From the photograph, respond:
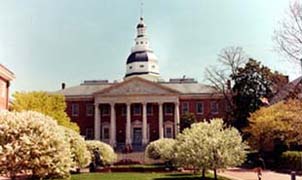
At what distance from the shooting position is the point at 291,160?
3578 centimetres

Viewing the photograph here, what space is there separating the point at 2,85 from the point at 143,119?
30266mm

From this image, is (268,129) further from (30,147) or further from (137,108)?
(137,108)

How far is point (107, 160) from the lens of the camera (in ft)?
136

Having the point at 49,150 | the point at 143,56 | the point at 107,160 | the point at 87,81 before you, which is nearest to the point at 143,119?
the point at 87,81

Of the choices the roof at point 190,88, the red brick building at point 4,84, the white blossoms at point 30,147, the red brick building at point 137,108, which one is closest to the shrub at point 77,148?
the white blossoms at point 30,147

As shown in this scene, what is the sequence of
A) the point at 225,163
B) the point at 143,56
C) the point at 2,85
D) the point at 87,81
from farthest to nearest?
the point at 143,56 < the point at 87,81 < the point at 2,85 < the point at 225,163

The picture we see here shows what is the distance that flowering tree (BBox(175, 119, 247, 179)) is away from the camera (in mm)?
23734

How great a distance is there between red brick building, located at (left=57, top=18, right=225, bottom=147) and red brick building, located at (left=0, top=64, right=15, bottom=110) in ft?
88.4

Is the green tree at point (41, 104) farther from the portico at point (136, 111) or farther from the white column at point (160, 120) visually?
the white column at point (160, 120)

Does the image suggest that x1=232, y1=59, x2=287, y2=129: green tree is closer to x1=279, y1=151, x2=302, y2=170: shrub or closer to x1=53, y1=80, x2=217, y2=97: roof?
x1=279, y1=151, x2=302, y2=170: shrub

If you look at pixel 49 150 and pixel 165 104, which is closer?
pixel 49 150

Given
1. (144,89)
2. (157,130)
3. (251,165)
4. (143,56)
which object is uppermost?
(143,56)

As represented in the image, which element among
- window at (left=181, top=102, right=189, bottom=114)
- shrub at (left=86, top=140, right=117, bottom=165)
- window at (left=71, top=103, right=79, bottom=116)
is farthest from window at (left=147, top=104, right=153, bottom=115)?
shrub at (left=86, top=140, right=117, bottom=165)

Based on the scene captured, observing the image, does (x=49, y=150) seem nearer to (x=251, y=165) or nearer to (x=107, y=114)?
(x=251, y=165)
